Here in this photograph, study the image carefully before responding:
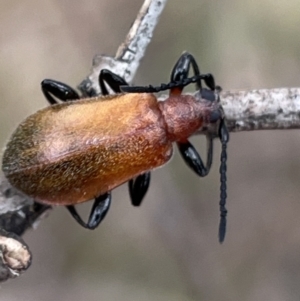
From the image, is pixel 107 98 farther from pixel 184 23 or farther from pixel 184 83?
pixel 184 23

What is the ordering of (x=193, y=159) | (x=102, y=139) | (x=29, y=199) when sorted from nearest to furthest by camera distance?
(x=29, y=199) → (x=102, y=139) → (x=193, y=159)

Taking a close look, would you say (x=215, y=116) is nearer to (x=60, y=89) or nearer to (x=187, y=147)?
(x=187, y=147)

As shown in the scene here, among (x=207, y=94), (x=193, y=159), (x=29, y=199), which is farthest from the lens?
(x=193, y=159)

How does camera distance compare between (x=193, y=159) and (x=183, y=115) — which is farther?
(x=193, y=159)

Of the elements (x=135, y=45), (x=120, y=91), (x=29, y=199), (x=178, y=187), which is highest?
(x=135, y=45)

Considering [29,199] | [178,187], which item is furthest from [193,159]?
[178,187]

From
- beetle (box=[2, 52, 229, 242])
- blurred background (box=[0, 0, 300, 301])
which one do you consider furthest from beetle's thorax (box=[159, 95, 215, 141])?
blurred background (box=[0, 0, 300, 301])

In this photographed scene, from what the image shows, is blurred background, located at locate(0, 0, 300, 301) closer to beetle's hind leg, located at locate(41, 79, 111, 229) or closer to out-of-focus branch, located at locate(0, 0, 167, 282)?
beetle's hind leg, located at locate(41, 79, 111, 229)

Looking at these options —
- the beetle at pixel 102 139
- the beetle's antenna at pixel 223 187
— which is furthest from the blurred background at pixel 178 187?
the beetle's antenna at pixel 223 187
